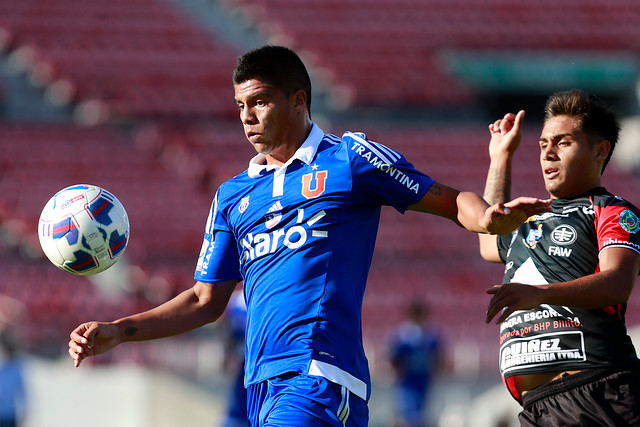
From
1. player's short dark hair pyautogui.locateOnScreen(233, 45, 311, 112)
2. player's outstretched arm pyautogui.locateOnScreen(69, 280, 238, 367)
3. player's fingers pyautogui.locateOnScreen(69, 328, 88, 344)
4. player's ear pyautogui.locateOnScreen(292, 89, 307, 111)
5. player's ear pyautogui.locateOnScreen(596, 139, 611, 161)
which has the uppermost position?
player's short dark hair pyautogui.locateOnScreen(233, 45, 311, 112)

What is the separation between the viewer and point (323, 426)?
3.70 metres

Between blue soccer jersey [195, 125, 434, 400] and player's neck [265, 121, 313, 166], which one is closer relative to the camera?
blue soccer jersey [195, 125, 434, 400]

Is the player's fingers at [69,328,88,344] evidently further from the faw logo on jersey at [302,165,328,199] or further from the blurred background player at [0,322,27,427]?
the blurred background player at [0,322,27,427]

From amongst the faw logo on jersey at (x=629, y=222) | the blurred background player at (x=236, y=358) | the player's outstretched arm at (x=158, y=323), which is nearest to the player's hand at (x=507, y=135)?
the faw logo on jersey at (x=629, y=222)

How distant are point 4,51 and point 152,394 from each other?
43.5ft

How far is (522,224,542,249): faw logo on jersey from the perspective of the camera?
13.9 feet

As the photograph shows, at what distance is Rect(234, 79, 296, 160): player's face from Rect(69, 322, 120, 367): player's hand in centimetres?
100

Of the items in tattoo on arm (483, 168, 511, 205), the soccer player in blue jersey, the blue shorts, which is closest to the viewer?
the blue shorts

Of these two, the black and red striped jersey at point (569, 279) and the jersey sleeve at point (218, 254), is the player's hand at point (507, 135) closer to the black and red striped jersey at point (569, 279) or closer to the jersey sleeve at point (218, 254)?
the black and red striped jersey at point (569, 279)

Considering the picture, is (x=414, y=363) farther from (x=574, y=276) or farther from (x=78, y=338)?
(x=78, y=338)

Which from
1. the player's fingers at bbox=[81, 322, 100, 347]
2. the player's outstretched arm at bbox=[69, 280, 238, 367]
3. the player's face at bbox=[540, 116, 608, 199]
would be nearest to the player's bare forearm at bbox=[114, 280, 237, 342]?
the player's outstretched arm at bbox=[69, 280, 238, 367]

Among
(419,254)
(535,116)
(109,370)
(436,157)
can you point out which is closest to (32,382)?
(109,370)

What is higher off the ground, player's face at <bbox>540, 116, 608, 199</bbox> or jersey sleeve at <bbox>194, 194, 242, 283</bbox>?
player's face at <bbox>540, 116, 608, 199</bbox>

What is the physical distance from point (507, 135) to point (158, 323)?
1761mm
